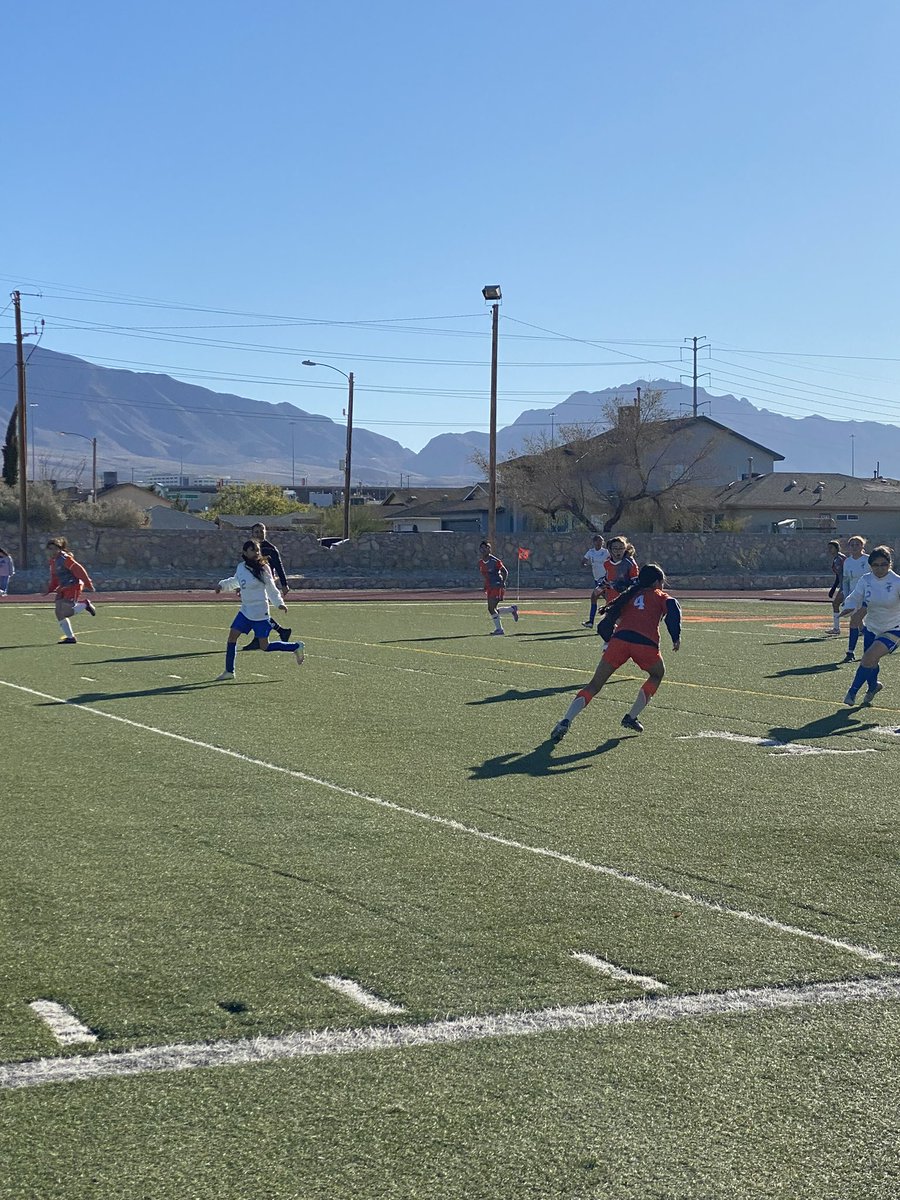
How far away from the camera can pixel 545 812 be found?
9008mm

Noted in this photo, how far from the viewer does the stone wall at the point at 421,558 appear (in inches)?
1949

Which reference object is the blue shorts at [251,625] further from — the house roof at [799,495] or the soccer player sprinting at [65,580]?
the house roof at [799,495]

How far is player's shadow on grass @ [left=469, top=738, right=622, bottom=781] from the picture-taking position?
10438 mm

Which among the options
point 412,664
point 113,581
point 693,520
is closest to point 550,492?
point 693,520

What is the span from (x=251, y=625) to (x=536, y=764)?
22.3 ft

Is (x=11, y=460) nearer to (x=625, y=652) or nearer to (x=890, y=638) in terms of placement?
(x=890, y=638)

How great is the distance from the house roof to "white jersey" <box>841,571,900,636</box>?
5468 centimetres

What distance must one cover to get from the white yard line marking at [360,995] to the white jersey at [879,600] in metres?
9.80

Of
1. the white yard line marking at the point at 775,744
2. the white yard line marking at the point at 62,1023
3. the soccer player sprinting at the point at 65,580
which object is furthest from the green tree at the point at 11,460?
the white yard line marking at the point at 62,1023

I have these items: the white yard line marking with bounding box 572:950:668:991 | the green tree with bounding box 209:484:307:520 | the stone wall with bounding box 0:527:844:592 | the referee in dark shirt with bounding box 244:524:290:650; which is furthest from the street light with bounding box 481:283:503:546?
the green tree with bounding box 209:484:307:520

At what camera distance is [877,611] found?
14164mm

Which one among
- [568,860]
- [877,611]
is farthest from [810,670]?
[568,860]

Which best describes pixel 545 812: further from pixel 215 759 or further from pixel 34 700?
pixel 34 700

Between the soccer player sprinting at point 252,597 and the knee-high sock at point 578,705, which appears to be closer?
the knee-high sock at point 578,705
